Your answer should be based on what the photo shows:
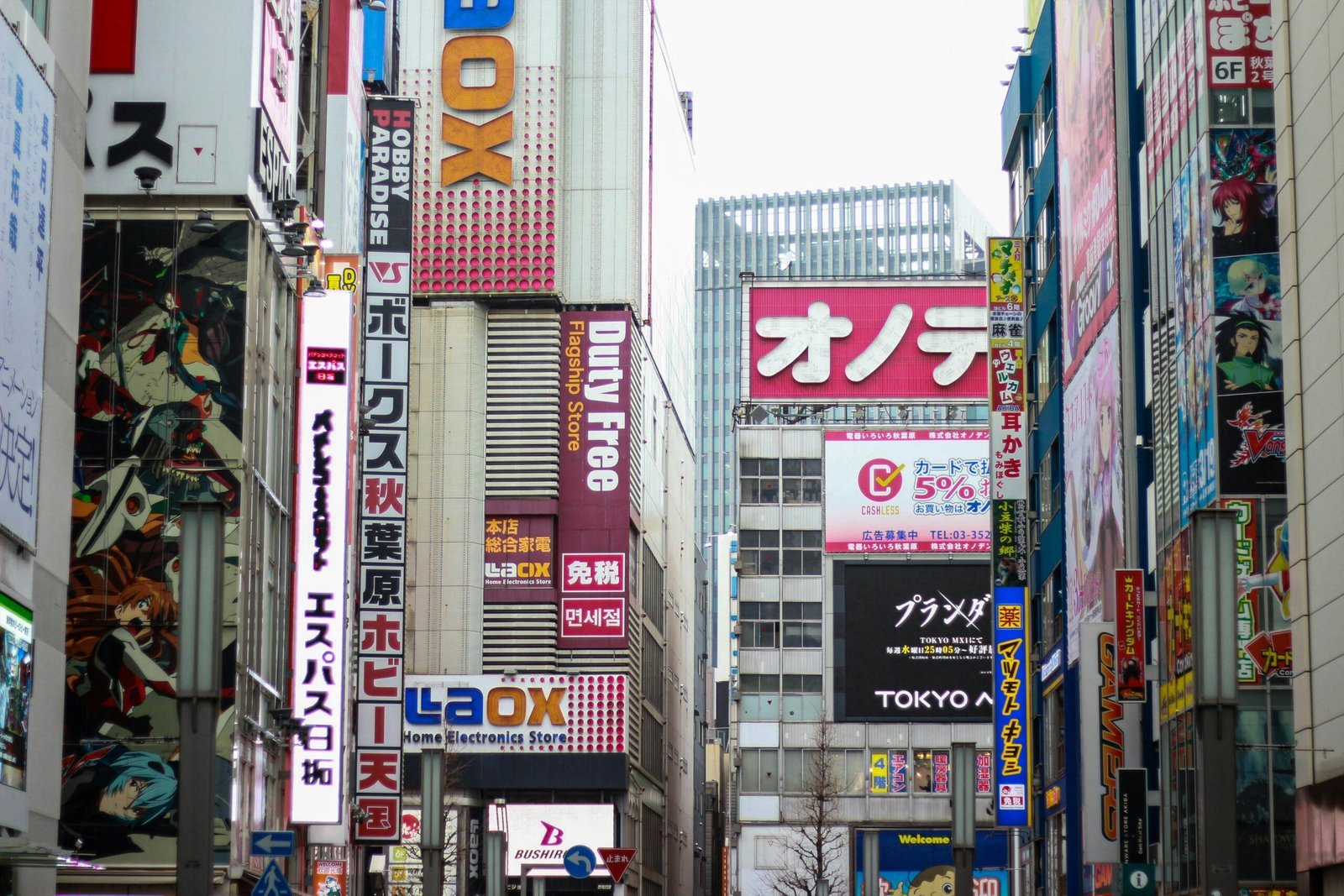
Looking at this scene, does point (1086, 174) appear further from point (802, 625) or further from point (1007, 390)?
point (802, 625)

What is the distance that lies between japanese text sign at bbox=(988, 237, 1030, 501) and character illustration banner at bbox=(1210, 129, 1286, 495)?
89.2 feet

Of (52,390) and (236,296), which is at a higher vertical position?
(236,296)

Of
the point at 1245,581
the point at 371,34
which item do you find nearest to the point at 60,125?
the point at 1245,581

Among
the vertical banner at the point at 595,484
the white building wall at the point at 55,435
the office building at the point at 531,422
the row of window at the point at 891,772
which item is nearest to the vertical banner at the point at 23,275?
the white building wall at the point at 55,435

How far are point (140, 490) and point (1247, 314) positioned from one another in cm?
2065

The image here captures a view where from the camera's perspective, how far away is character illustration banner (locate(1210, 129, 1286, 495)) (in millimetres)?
39000

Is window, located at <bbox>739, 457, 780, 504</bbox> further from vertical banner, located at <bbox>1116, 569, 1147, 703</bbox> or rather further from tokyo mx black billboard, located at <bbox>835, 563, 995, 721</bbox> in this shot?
vertical banner, located at <bbox>1116, 569, 1147, 703</bbox>

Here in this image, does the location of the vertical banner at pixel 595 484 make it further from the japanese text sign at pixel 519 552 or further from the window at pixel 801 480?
the window at pixel 801 480

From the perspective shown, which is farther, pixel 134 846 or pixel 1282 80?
pixel 134 846

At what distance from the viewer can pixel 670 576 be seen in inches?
4569

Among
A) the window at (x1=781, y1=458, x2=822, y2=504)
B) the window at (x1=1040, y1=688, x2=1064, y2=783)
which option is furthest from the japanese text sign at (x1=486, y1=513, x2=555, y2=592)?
the window at (x1=1040, y1=688, x2=1064, y2=783)

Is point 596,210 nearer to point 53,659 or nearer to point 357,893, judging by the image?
point 357,893

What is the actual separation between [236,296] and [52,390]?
8.83m

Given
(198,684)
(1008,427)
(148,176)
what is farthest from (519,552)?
(198,684)
